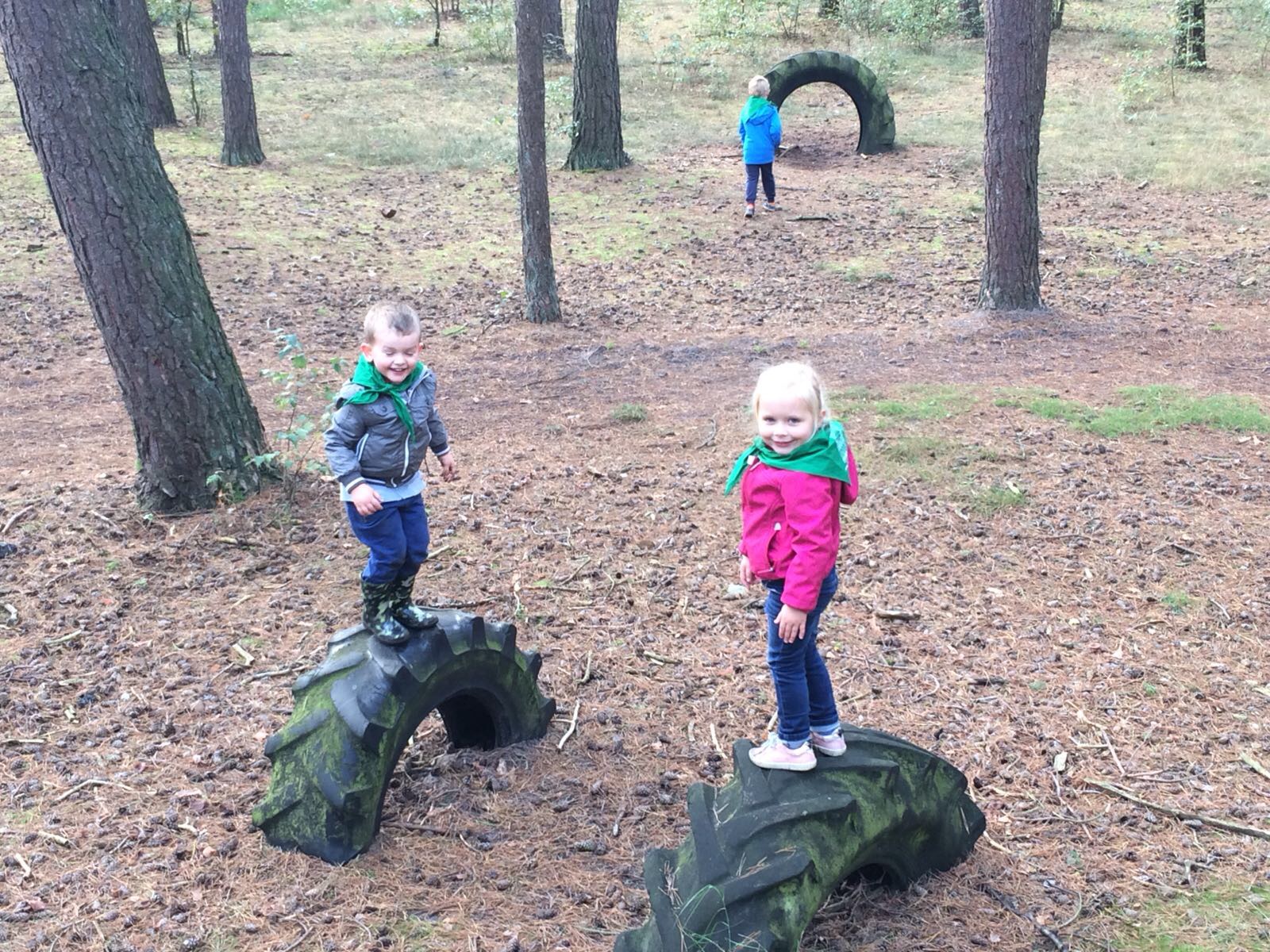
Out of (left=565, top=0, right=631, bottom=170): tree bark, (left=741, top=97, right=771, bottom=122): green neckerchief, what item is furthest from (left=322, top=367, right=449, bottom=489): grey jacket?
(left=565, top=0, right=631, bottom=170): tree bark

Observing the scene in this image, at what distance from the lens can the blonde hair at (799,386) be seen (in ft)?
10.1

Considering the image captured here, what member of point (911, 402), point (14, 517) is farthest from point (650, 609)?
point (14, 517)

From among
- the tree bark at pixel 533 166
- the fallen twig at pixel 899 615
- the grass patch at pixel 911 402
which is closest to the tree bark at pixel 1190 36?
the grass patch at pixel 911 402

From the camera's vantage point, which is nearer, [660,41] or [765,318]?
[765,318]

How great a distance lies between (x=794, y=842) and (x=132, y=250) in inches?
191

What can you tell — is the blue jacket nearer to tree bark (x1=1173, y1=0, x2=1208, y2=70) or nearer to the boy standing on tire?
the boy standing on tire

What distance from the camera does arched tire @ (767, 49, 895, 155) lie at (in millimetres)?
17531

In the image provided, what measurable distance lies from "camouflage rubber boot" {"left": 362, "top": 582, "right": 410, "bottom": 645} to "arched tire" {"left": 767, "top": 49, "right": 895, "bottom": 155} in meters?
16.1

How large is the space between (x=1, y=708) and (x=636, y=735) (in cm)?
280

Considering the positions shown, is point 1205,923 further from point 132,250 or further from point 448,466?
point 132,250

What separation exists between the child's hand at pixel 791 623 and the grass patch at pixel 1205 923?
4.79 ft

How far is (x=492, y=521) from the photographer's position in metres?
6.23

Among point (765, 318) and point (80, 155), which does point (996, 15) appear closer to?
point (765, 318)

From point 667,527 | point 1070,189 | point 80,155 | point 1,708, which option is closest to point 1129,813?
point 667,527
